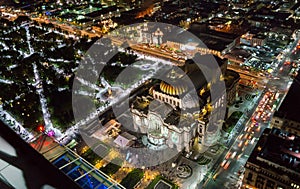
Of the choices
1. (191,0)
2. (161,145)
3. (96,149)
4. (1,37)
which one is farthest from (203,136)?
(191,0)

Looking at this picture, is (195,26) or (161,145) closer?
(161,145)

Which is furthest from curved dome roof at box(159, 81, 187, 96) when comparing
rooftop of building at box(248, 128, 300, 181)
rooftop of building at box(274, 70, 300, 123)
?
rooftop of building at box(274, 70, 300, 123)

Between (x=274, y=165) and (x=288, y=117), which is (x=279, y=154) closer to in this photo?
(x=274, y=165)

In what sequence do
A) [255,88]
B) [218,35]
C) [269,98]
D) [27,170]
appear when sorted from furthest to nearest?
[218,35], [255,88], [269,98], [27,170]

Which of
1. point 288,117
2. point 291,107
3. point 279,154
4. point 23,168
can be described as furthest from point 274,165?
point 23,168

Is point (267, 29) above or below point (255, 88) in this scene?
above

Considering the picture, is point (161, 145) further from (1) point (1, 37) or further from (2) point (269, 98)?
(1) point (1, 37)

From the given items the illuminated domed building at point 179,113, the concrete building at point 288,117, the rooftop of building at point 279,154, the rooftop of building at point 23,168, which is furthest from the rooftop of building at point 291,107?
the rooftop of building at point 23,168
